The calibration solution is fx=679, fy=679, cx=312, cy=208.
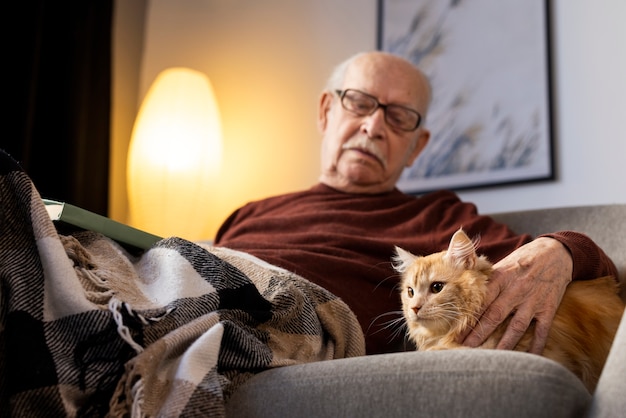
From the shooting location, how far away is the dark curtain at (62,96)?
8.16ft

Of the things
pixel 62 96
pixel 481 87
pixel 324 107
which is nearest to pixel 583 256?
pixel 324 107

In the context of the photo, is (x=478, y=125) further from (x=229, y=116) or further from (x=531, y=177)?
(x=229, y=116)

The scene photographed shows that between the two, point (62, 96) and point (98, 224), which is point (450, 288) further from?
point (62, 96)

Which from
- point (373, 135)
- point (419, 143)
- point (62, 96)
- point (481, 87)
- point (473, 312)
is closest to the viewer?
point (473, 312)

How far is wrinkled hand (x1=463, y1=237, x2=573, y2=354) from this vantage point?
1056 millimetres

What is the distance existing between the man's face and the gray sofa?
35.7 inches

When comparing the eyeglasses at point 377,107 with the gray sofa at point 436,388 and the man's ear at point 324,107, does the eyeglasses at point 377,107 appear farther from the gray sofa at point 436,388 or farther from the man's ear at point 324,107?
the gray sofa at point 436,388

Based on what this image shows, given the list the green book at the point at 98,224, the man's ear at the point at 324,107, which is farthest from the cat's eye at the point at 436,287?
the man's ear at the point at 324,107

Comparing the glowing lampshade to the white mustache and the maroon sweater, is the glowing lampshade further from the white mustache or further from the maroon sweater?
the white mustache

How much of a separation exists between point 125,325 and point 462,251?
1.77ft

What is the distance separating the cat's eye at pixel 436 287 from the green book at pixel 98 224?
0.49 meters

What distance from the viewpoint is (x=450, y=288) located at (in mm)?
1099

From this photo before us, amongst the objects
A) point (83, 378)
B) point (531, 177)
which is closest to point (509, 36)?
point (531, 177)

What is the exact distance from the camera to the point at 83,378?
2.73 feet
